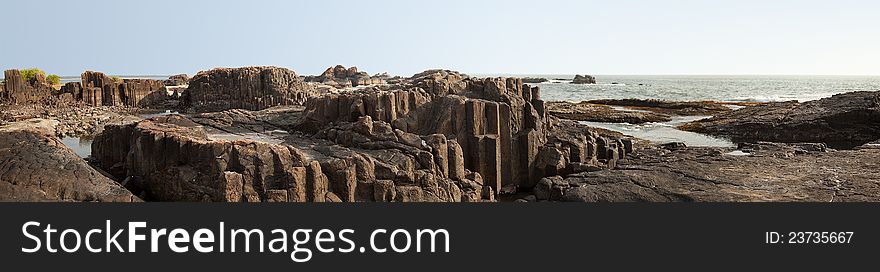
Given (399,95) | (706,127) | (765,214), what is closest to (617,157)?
(399,95)

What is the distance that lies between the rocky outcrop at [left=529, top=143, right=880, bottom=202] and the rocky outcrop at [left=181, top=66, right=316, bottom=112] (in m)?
24.7

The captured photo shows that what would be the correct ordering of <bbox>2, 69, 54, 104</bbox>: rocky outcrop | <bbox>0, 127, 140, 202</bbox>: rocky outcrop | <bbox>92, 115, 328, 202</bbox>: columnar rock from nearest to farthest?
<bbox>0, 127, 140, 202</bbox>: rocky outcrop, <bbox>92, 115, 328, 202</bbox>: columnar rock, <bbox>2, 69, 54, 104</bbox>: rocky outcrop

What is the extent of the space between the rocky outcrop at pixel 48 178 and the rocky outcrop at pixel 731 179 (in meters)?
10.3

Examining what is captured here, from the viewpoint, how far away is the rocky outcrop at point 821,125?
107 feet

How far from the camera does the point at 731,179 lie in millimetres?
15375

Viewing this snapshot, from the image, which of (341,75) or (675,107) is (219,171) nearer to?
(675,107)

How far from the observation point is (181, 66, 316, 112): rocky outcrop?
37531 millimetres

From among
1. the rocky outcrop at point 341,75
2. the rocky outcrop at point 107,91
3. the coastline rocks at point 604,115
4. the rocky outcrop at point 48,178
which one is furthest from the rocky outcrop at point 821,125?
the rocky outcrop at point 341,75

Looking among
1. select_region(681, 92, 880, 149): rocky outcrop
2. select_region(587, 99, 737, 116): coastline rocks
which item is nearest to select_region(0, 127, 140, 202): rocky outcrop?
select_region(681, 92, 880, 149): rocky outcrop

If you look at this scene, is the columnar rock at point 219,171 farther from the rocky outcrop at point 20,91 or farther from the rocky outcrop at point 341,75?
the rocky outcrop at point 341,75

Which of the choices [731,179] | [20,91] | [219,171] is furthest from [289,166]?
[20,91]

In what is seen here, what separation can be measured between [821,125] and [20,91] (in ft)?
196

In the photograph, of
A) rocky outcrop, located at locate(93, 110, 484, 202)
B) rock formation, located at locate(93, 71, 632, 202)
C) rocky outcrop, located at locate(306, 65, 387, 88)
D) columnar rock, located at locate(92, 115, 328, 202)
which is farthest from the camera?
rocky outcrop, located at locate(306, 65, 387, 88)

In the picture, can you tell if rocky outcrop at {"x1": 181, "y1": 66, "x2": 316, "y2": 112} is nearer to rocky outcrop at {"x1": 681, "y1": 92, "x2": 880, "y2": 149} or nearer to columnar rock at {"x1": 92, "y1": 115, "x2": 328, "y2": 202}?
columnar rock at {"x1": 92, "y1": 115, "x2": 328, "y2": 202}
